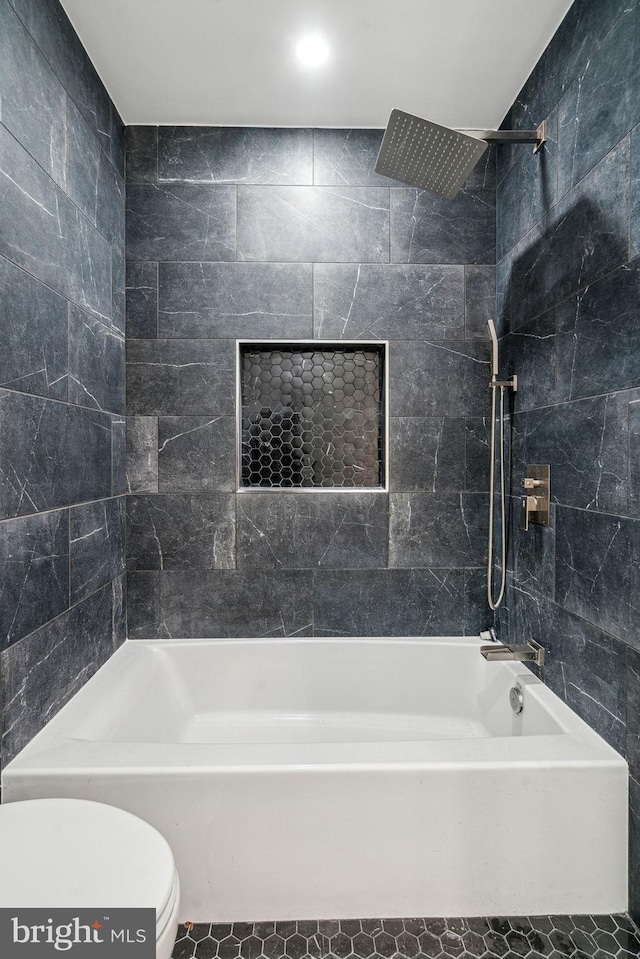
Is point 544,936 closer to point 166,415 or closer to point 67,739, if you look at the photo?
point 67,739

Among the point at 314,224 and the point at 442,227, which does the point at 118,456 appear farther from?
the point at 442,227

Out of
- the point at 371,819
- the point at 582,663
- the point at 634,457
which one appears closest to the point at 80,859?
the point at 371,819

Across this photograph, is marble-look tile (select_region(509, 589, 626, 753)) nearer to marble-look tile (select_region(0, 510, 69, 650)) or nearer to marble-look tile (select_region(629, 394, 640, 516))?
marble-look tile (select_region(629, 394, 640, 516))

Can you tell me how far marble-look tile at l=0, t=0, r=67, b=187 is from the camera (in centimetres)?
133

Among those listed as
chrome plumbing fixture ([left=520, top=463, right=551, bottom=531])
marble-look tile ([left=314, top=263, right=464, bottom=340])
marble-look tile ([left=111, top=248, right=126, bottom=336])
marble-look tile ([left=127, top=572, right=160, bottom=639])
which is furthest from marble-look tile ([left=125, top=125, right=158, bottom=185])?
chrome plumbing fixture ([left=520, top=463, right=551, bottom=531])

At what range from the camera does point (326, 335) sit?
2.19 metres

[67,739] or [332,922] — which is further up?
[67,739]

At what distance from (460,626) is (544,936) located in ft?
3.52

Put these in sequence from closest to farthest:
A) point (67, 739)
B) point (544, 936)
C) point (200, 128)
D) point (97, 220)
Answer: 1. point (544, 936)
2. point (67, 739)
3. point (97, 220)
4. point (200, 128)

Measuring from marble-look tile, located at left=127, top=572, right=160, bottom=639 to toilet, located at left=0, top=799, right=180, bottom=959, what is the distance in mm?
1120

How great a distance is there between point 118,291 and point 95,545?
1045 mm

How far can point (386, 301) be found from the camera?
220 cm

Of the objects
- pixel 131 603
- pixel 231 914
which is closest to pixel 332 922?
pixel 231 914

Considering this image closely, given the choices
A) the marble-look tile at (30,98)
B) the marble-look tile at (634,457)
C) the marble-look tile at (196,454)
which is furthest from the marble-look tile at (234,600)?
the marble-look tile at (30,98)
